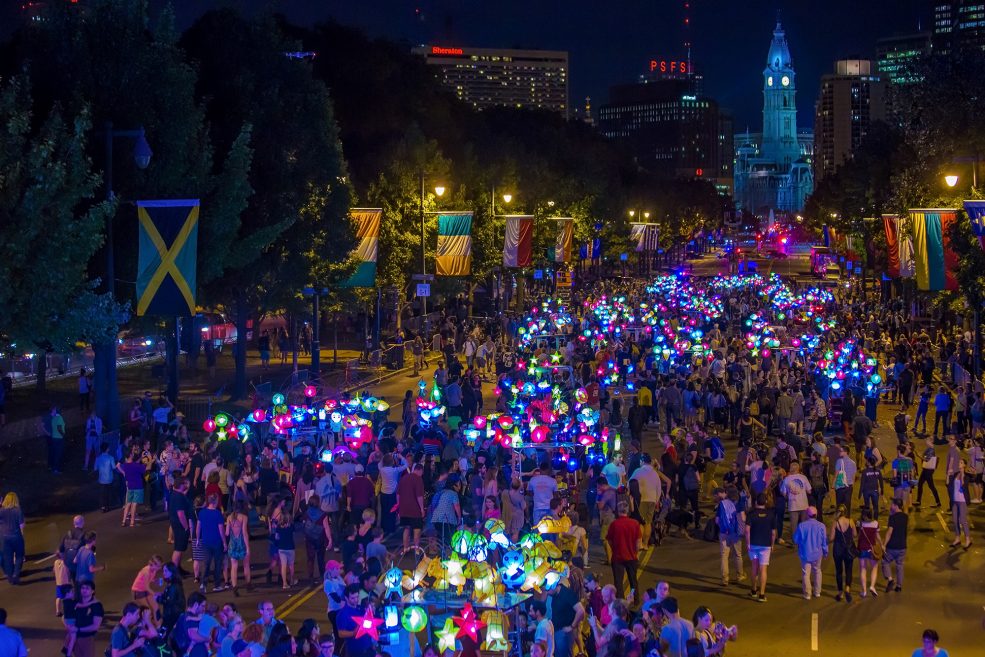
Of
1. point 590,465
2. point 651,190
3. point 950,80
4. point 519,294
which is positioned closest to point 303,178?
point 590,465

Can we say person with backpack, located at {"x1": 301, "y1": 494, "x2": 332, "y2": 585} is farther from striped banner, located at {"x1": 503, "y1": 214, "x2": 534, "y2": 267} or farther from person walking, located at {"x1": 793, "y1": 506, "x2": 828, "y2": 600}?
striped banner, located at {"x1": 503, "y1": 214, "x2": 534, "y2": 267}

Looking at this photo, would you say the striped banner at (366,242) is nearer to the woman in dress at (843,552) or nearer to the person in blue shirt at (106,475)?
the person in blue shirt at (106,475)

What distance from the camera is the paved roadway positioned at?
14.8 m

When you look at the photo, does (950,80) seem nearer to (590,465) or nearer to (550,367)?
(550,367)

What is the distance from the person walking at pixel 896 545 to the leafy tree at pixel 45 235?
13610 mm

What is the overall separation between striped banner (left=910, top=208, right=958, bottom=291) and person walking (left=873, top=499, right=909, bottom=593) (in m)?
Result: 15.4

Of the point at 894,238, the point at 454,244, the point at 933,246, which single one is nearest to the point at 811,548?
the point at 933,246

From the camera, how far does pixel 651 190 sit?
15388 cm

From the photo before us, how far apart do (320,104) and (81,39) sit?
12.4 m

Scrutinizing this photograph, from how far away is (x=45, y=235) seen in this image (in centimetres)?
2098

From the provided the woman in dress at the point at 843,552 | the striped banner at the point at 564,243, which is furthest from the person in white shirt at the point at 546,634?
the striped banner at the point at 564,243

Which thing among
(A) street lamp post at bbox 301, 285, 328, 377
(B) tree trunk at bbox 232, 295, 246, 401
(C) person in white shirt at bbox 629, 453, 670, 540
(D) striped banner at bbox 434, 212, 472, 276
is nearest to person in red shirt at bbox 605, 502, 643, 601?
(C) person in white shirt at bbox 629, 453, 670, 540

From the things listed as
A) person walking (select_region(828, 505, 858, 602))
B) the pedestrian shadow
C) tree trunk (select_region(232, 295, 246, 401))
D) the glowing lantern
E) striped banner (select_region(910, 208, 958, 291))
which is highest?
striped banner (select_region(910, 208, 958, 291))

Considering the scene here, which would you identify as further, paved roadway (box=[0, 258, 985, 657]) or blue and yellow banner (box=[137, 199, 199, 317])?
blue and yellow banner (box=[137, 199, 199, 317])
